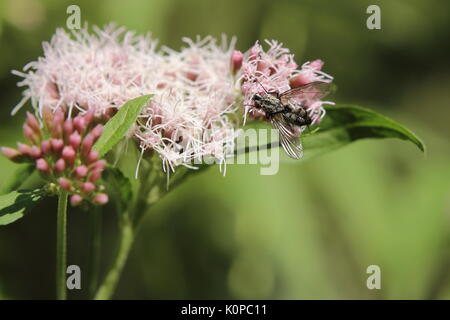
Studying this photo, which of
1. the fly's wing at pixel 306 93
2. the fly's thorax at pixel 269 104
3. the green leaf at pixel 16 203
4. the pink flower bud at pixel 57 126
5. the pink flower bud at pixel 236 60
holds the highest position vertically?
the pink flower bud at pixel 236 60

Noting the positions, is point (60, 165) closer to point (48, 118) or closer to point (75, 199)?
point (75, 199)

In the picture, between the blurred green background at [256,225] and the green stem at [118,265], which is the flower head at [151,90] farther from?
the blurred green background at [256,225]

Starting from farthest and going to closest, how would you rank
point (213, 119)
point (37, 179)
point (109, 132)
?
point (37, 179) → point (213, 119) → point (109, 132)

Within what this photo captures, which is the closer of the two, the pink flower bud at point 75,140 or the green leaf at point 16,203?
the green leaf at point 16,203

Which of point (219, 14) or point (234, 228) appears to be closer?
point (234, 228)

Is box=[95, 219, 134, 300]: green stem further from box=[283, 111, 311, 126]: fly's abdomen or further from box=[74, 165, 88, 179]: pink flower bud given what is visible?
box=[283, 111, 311, 126]: fly's abdomen

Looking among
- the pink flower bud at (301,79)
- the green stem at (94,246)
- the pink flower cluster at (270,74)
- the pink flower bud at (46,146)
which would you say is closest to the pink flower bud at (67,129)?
the pink flower bud at (46,146)

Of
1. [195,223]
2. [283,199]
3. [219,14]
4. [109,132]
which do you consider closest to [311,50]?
[219,14]

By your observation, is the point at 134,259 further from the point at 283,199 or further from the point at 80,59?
the point at 80,59
